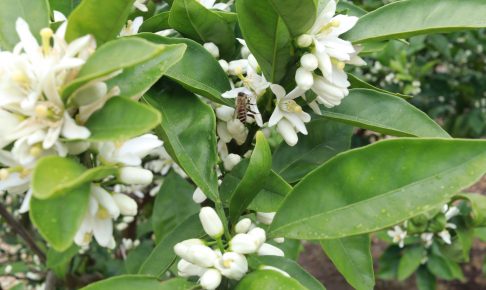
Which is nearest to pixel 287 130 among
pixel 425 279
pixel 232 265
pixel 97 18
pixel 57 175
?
pixel 232 265

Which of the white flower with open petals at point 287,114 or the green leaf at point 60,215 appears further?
the white flower with open petals at point 287,114

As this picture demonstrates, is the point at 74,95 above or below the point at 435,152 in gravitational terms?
above

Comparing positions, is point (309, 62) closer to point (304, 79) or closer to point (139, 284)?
point (304, 79)

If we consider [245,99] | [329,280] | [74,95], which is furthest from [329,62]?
[329,280]

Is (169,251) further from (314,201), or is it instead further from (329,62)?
(329,62)

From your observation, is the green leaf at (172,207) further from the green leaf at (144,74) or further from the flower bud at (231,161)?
the green leaf at (144,74)

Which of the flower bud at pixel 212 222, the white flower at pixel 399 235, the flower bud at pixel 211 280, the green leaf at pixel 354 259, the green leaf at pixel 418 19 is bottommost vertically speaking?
the white flower at pixel 399 235

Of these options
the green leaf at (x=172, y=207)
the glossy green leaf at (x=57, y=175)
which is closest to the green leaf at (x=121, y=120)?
the glossy green leaf at (x=57, y=175)
